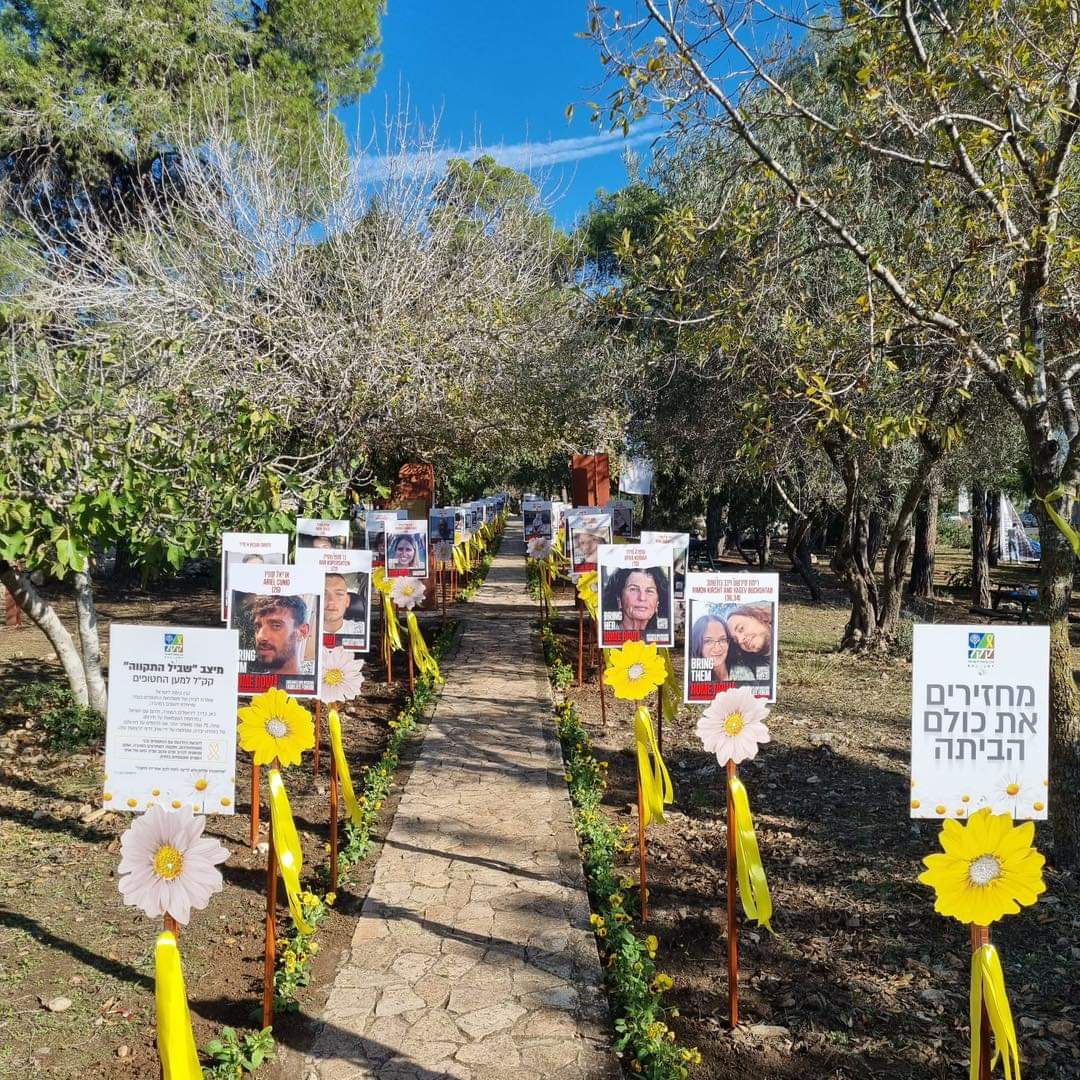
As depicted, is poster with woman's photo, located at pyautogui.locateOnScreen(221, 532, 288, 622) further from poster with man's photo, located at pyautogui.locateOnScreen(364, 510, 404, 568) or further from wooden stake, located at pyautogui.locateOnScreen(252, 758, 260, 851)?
poster with man's photo, located at pyautogui.locateOnScreen(364, 510, 404, 568)

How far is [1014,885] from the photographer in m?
2.77

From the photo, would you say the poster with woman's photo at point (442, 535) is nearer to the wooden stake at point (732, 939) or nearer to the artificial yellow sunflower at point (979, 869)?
the wooden stake at point (732, 939)

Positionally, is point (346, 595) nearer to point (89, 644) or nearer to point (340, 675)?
point (340, 675)

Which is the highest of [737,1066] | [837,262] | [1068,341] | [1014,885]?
[837,262]

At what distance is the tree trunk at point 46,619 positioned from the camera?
696cm

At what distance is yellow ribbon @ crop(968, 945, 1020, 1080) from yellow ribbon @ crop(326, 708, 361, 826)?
10.4 ft

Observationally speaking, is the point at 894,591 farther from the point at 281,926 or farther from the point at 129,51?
the point at 129,51

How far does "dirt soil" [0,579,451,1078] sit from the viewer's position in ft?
11.7

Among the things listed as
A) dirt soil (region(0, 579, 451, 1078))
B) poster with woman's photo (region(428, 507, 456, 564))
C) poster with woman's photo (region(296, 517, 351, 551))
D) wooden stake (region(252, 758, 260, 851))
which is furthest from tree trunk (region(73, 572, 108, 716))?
poster with woman's photo (region(428, 507, 456, 564))

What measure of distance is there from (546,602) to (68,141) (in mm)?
10510

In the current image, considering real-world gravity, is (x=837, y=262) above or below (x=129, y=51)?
below

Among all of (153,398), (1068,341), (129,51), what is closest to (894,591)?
(1068,341)

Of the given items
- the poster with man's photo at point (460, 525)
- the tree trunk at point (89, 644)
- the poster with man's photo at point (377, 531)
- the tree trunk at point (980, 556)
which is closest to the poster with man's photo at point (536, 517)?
the poster with man's photo at point (460, 525)

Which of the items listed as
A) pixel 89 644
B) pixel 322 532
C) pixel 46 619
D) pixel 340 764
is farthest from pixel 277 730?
pixel 322 532
